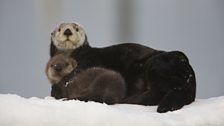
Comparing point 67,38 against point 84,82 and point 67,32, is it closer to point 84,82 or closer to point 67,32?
point 67,32

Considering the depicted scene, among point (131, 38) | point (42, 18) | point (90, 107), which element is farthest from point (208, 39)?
point (90, 107)

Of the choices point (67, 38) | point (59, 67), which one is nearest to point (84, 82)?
point (59, 67)

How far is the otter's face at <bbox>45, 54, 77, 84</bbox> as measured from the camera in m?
1.27

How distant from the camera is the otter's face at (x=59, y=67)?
1271 millimetres

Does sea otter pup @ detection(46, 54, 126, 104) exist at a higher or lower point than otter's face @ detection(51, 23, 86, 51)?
lower

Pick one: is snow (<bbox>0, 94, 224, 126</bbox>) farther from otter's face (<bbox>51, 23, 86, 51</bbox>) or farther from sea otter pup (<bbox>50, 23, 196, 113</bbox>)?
otter's face (<bbox>51, 23, 86, 51</bbox>)

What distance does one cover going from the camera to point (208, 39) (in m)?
1.84

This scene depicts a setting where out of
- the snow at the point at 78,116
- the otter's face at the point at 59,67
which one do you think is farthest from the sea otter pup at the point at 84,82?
the snow at the point at 78,116

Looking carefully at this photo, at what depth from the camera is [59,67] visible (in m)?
1.27

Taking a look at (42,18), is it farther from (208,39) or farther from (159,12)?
(208,39)

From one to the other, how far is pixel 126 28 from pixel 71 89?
733 mm

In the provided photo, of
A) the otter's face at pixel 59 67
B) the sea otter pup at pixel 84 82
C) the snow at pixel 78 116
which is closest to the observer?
the snow at pixel 78 116

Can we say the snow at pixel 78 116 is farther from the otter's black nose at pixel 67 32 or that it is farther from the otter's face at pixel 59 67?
the otter's black nose at pixel 67 32

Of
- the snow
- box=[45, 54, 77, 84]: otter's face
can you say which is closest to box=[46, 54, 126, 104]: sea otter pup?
box=[45, 54, 77, 84]: otter's face
